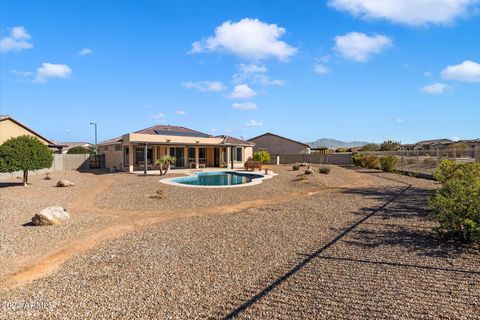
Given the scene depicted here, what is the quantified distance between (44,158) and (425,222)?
2009cm

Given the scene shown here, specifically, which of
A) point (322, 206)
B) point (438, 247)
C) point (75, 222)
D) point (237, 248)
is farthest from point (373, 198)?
point (75, 222)

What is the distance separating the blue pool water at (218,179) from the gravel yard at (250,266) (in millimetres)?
9887

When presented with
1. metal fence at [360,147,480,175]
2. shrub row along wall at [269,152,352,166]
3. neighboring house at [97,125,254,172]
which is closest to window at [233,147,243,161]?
neighboring house at [97,125,254,172]

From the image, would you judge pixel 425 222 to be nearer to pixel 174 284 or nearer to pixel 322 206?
pixel 322 206

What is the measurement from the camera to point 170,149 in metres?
30.0

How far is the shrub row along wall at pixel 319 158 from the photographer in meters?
42.7

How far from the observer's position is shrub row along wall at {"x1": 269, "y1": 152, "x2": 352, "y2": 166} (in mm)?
42688

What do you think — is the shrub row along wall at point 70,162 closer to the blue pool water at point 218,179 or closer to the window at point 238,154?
the blue pool water at point 218,179

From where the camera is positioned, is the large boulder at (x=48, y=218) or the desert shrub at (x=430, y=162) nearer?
the large boulder at (x=48, y=218)

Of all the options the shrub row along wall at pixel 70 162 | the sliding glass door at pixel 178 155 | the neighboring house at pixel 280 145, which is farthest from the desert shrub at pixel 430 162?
the shrub row along wall at pixel 70 162

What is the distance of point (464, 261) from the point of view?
227 inches

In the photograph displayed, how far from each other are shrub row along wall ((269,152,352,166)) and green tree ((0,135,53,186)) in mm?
32235

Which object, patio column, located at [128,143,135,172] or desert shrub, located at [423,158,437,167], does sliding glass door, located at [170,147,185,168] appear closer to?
patio column, located at [128,143,135,172]

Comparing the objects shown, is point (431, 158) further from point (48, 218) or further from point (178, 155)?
point (48, 218)
